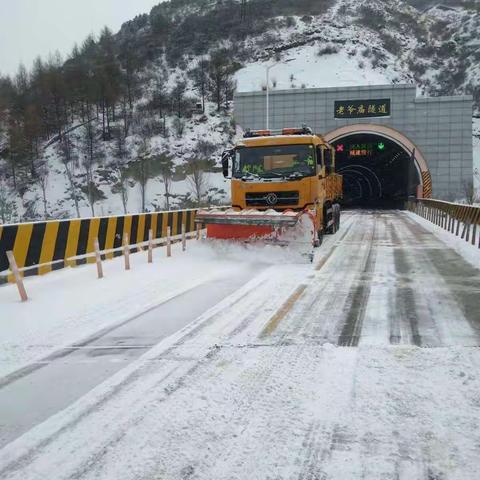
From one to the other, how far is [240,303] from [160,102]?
58660 mm

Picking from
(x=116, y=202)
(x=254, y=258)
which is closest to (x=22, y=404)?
(x=254, y=258)

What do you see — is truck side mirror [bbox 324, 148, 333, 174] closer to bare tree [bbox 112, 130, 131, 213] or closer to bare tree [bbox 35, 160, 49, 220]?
bare tree [bbox 112, 130, 131, 213]

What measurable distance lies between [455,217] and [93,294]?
14.5 metres

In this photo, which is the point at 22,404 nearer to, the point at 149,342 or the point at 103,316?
the point at 149,342

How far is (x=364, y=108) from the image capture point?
4422 centimetres

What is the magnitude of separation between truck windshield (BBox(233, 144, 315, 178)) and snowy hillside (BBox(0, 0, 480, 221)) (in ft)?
104

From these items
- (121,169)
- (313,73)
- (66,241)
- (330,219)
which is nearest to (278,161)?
(330,219)

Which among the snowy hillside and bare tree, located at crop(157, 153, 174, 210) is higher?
the snowy hillside

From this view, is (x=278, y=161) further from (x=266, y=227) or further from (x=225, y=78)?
(x=225, y=78)

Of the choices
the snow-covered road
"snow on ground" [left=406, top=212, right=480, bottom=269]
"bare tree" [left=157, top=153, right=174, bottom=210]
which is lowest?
the snow-covered road

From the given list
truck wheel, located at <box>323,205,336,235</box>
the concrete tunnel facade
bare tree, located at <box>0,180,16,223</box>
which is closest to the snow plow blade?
truck wheel, located at <box>323,205,336,235</box>

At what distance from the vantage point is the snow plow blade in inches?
429

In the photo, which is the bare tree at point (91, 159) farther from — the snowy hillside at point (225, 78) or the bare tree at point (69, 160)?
the bare tree at point (69, 160)

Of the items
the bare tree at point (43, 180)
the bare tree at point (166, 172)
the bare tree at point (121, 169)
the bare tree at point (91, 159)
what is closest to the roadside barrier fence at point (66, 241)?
the bare tree at point (121, 169)
